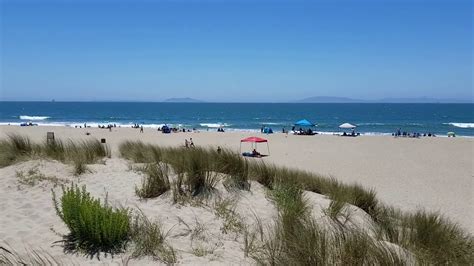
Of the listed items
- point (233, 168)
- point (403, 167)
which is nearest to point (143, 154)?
point (233, 168)

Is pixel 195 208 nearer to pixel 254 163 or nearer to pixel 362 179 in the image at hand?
pixel 254 163

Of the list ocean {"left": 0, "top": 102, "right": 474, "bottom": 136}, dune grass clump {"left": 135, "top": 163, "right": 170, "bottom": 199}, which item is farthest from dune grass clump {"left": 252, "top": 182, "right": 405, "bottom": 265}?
ocean {"left": 0, "top": 102, "right": 474, "bottom": 136}

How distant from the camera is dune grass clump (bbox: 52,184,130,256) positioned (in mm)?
4621

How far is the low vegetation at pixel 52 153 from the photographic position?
8781mm

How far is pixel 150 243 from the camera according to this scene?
4.70m

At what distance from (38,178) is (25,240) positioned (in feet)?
9.62

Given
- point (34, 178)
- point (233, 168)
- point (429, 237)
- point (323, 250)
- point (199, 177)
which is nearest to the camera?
point (323, 250)

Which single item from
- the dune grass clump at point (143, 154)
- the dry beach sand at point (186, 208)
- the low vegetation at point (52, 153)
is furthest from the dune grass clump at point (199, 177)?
the low vegetation at point (52, 153)

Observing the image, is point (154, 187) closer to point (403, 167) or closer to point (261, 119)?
point (403, 167)

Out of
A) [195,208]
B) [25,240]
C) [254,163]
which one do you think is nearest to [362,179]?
[254,163]

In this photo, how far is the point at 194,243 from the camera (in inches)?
202

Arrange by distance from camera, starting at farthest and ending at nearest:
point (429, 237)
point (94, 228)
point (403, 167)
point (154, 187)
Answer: point (403, 167) → point (154, 187) → point (429, 237) → point (94, 228)

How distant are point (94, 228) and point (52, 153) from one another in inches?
212

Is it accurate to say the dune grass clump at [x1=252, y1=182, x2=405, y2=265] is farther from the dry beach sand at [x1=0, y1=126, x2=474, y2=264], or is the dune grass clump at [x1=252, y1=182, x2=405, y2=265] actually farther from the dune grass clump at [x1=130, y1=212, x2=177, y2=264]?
the dune grass clump at [x1=130, y1=212, x2=177, y2=264]
